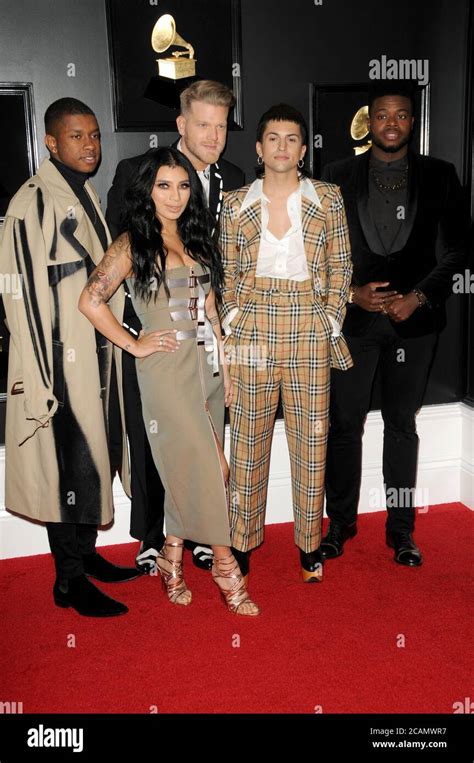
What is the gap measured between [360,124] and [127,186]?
1488 millimetres

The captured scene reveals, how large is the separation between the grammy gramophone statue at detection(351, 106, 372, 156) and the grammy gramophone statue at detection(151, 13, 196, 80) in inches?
35.5

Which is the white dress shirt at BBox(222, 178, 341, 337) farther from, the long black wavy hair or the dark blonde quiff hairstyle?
the dark blonde quiff hairstyle

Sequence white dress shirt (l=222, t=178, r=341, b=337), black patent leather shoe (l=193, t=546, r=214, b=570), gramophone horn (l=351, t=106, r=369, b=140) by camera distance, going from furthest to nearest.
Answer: gramophone horn (l=351, t=106, r=369, b=140), black patent leather shoe (l=193, t=546, r=214, b=570), white dress shirt (l=222, t=178, r=341, b=337)

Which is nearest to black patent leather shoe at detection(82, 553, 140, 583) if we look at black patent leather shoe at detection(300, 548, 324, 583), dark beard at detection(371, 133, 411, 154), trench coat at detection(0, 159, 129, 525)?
trench coat at detection(0, 159, 129, 525)

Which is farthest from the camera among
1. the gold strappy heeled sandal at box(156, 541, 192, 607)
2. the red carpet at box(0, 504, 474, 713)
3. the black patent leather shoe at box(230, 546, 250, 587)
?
the black patent leather shoe at box(230, 546, 250, 587)

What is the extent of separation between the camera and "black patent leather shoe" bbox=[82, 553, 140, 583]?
141 inches

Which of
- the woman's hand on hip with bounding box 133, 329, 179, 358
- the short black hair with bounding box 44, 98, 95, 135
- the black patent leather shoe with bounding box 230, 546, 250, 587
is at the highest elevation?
the short black hair with bounding box 44, 98, 95, 135

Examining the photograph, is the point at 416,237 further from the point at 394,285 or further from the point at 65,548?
the point at 65,548

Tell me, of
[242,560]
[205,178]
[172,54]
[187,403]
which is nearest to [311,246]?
[205,178]

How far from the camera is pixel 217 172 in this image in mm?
3445

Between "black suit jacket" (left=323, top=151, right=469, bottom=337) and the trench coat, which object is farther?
"black suit jacket" (left=323, top=151, right=469, bottom=337)

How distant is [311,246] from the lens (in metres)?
3.20

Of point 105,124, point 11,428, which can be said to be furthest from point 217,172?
point 11,428

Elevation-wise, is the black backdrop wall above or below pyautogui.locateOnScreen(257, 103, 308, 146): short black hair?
above
